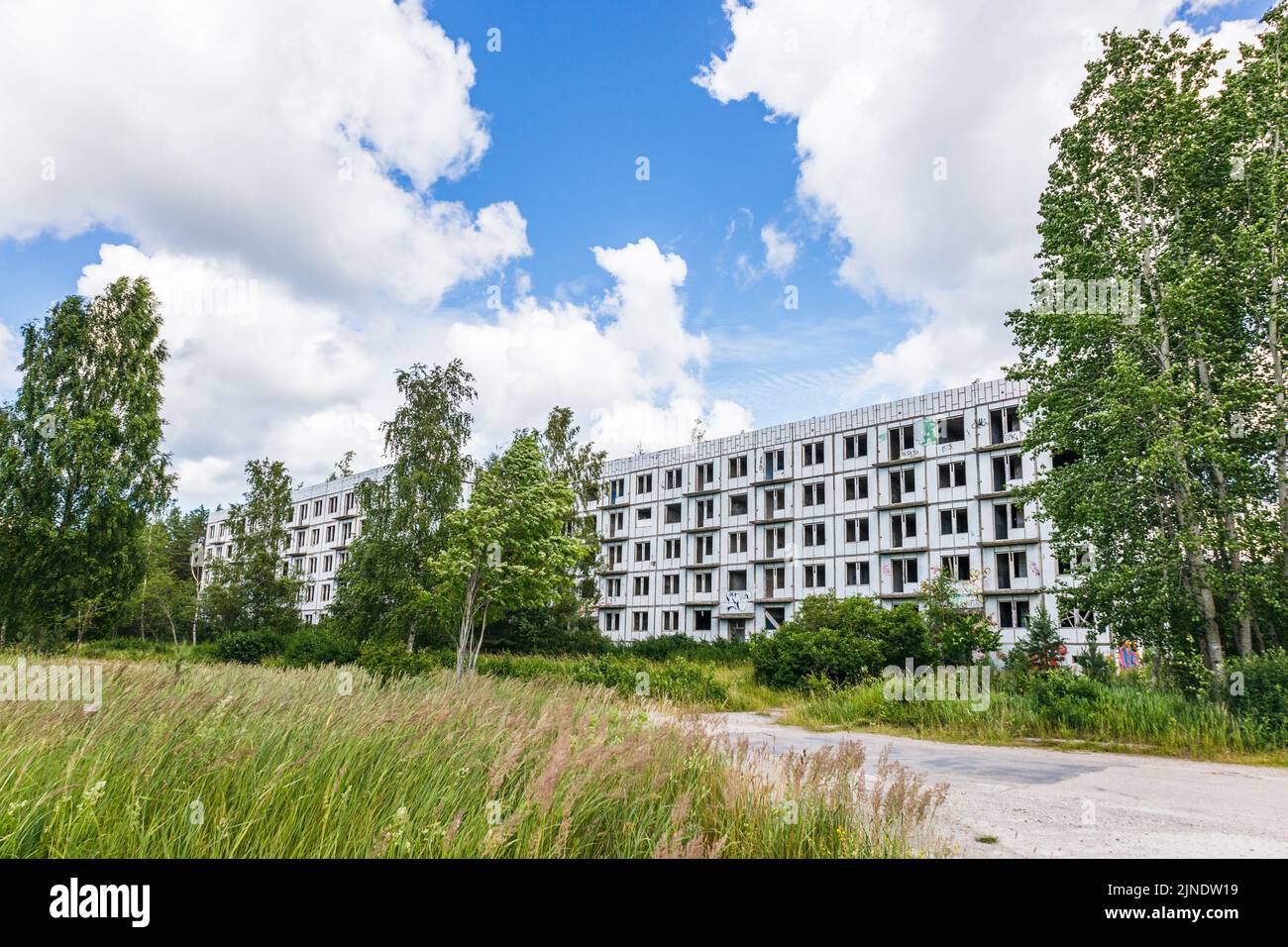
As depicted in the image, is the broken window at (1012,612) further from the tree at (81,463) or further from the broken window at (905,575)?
the tree at (81,463)

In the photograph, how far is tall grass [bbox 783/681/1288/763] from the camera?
12.3 m

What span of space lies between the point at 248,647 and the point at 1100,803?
31673 mm

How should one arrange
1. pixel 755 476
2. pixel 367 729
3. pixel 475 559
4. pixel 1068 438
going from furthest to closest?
1. pixel 755 476
2. pixel 475 559
3. pixel 1068 438
4. pixel 367 729

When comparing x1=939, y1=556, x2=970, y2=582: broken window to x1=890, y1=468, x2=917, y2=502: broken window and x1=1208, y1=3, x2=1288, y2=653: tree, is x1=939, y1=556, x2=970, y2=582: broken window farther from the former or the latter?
x1=1208, y1=3, x2=1288, y2=653: tree

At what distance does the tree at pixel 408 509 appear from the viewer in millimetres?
30422

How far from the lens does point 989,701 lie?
1529 cm

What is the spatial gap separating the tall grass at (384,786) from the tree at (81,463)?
2567cm

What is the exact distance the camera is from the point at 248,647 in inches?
1223

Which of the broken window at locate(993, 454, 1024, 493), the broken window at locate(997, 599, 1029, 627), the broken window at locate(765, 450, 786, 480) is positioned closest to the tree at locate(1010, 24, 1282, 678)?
the broken window at locate(997, 599, 1029, 627)

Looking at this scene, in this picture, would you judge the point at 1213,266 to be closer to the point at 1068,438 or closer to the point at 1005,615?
the point at 1068,438

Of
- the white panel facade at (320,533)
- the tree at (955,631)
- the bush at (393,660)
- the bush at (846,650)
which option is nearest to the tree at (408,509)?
the bush at (393,660)

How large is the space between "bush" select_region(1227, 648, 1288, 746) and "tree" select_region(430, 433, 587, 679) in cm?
1402
